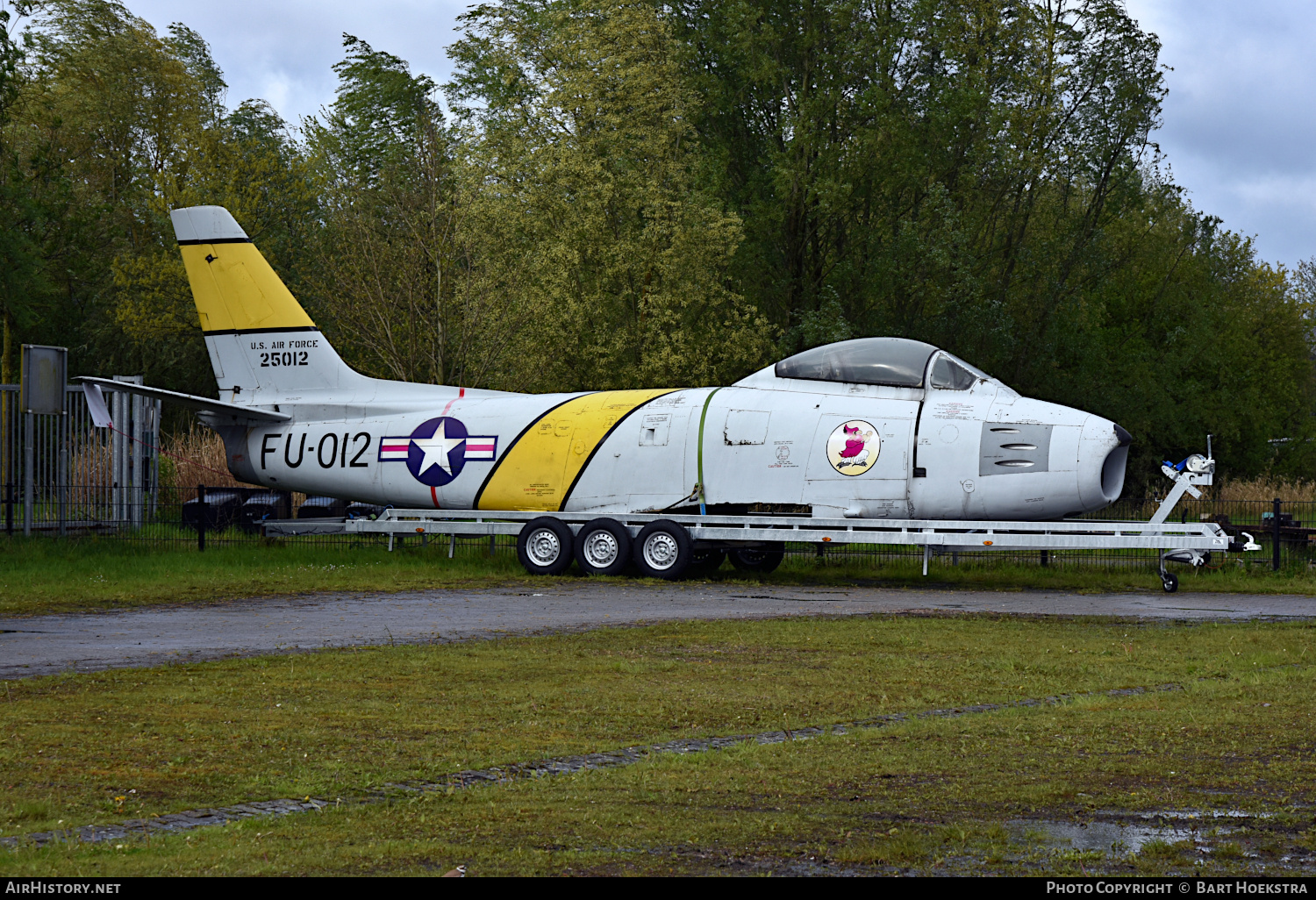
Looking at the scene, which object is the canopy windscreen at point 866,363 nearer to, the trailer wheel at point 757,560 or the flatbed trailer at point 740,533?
the flatbed trailer at point 740,533

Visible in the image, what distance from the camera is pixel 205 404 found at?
22.5m

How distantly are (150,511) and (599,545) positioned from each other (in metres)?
10.0

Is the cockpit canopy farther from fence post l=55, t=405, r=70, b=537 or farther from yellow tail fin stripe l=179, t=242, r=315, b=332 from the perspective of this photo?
fence post l=55, t=405, r=70, b=537

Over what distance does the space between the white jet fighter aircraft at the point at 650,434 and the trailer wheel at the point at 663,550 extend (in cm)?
75

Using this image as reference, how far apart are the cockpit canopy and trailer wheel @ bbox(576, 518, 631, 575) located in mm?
3661

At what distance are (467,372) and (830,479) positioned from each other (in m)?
17.2

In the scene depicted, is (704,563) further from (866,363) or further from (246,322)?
(246,322)

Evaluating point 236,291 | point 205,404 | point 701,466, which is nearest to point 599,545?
point 701,466

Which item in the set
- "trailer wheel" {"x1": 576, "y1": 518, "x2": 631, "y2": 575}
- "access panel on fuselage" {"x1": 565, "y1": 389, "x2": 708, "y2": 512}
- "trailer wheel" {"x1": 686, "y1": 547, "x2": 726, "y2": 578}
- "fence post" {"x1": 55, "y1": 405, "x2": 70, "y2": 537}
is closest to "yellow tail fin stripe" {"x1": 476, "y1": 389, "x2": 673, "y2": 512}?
"access panel on fuselage" {"x1": 565, "y1": 389, "x2": 708, "y2": 512}

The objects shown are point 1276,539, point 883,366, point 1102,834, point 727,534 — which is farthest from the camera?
point 1276,539

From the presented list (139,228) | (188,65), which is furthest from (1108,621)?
(188,65)

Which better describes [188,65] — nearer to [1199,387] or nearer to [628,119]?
[628,119]

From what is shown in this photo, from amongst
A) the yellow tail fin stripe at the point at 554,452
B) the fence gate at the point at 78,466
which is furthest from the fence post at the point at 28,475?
the yellow tail fin stripe at the point at 554,452

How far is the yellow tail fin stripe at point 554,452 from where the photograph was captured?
21266 millimetres
